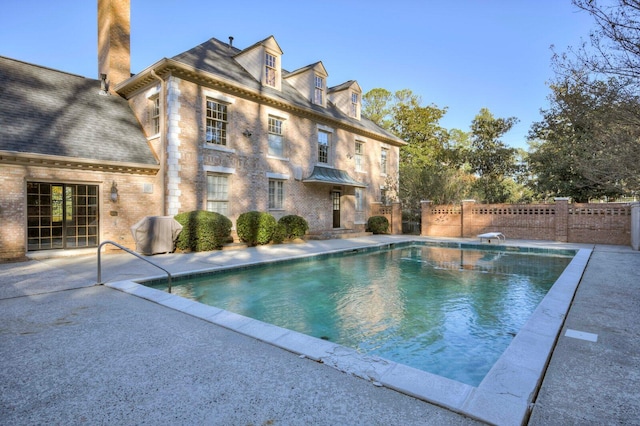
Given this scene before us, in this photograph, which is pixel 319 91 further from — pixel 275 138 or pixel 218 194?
pixel 218 194

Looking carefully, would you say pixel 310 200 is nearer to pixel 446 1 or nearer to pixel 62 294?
pixel 446 1

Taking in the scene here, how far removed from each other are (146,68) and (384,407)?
13.8 m

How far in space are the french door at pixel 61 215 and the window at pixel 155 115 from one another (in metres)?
3.29

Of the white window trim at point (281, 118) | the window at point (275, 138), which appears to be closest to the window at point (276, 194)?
the white window trim at point (281, 118)

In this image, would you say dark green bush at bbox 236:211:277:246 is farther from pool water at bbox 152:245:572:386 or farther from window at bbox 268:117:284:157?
window at bbox 268:117:284:157

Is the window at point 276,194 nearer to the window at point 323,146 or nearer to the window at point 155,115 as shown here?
the window at point 323,146

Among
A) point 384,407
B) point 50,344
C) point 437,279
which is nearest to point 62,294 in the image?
point 50,344

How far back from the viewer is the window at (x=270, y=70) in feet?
51.9

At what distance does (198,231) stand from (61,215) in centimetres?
424

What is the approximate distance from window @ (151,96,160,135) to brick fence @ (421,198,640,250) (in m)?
→ 14.6

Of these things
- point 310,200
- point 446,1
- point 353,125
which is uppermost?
point 446,1

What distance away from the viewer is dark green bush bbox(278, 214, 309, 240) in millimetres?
15016

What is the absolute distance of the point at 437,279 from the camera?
336 inches

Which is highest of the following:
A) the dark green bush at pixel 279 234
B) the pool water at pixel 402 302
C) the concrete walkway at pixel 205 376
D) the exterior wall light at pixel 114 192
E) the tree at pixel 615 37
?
the tree at pixel 615 37
